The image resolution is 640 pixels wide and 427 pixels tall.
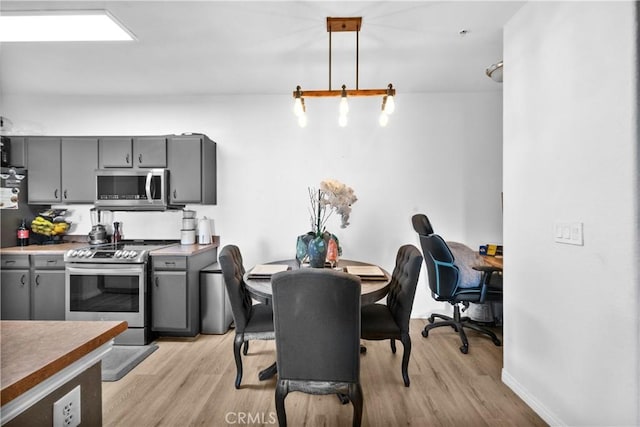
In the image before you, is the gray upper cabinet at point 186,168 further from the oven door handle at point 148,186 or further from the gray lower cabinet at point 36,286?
the gray lower cabinet at point 36,286

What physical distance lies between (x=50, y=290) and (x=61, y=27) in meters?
2.38

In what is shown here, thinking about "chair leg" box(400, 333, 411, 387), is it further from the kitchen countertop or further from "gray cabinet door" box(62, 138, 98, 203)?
"gray cabinet door" box(62, 138, 98, 203)

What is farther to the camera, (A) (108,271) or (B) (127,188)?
(B) (127,188)

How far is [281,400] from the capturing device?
1638 mm

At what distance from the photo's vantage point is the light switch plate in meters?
1.59

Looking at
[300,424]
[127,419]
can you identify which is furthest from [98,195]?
[300,424]

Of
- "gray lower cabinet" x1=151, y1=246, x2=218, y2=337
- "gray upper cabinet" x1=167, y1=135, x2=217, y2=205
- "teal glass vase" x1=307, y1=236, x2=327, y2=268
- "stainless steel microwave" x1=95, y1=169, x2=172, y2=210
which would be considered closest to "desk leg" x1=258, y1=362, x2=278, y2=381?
"teal glass vase" x1=307, y1=236, x2=327, y2=268

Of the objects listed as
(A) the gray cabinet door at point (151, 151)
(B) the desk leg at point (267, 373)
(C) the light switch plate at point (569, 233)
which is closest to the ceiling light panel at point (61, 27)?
(A) the gray cabinet door at point (151, 151)

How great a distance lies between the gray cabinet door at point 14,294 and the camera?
305 centimetres

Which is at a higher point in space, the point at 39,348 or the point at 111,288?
the point at 39,348

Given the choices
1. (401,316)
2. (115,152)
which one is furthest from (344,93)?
(115,152)

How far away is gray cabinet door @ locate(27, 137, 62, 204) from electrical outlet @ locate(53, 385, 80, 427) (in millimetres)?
3374

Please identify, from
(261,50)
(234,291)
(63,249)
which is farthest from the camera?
(63,249)

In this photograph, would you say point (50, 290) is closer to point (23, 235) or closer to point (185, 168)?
point (23, 235)
